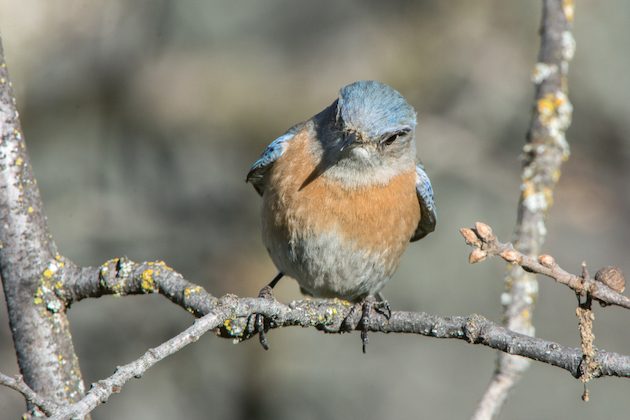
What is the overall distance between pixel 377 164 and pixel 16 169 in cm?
203

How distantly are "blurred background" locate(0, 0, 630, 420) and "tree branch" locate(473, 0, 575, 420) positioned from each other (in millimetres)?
2852

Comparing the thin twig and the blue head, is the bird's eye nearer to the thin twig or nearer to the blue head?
the blue head

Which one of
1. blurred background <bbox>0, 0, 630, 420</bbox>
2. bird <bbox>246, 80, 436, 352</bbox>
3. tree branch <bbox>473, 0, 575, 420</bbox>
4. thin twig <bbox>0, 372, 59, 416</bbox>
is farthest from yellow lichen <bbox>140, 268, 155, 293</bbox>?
blurred background <bbox>0, 0, 630, 420</bbox>

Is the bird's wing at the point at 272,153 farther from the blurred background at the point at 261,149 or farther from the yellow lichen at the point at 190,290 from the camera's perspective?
the blurred background at the point at 261,149

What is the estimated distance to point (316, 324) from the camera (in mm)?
3555

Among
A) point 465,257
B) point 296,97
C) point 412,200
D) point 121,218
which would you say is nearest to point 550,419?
point 465,257

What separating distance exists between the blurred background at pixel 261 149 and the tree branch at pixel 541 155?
2.85 m

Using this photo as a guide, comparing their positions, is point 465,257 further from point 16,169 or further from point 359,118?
point 16,169

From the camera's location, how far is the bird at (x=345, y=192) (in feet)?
14.3

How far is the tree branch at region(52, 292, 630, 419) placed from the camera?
2.26 m

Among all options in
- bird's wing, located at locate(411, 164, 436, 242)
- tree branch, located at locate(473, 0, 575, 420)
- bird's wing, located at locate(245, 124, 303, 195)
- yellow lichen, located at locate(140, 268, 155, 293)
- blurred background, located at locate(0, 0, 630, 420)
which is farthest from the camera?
blurred background, located at locate(0, 0, 630, 420)

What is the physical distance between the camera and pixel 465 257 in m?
6.99

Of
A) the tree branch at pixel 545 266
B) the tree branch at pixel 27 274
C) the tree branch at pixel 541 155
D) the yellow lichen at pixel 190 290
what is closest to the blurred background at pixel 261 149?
the tree branch at pixel 541 155

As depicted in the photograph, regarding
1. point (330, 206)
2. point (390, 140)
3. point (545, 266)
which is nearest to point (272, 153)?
point (330, 206)
